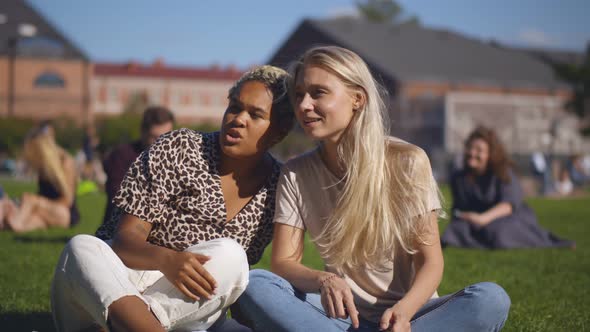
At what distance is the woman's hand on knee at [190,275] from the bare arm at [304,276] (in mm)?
464

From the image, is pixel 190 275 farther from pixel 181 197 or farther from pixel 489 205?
pixel 489 205

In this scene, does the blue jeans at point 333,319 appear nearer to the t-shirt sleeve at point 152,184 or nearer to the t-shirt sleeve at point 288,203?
the t-shirt sleeve at point 288,203

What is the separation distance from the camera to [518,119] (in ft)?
164

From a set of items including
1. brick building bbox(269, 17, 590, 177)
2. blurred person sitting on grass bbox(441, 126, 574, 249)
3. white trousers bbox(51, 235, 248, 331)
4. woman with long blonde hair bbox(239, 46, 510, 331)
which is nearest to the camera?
white trousers bbox(51, 235, 248, 331)

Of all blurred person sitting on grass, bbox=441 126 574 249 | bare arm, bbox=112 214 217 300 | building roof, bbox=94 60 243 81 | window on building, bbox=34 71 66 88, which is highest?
bare arm, bbox=112 214 217 300

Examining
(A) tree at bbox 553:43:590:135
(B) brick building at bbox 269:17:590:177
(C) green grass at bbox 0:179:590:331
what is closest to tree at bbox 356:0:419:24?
(B) brick building at bbox 269:17:590:177

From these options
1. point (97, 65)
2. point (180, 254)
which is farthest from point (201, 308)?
point (97, 65)

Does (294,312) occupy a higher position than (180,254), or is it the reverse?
(180,254)

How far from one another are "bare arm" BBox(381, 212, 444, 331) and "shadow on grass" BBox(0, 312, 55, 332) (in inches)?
81.6

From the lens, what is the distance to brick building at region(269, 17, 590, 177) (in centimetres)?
4906

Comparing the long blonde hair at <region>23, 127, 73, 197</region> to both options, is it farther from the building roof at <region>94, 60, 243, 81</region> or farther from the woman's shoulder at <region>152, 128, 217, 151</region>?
the building roof at <region>94, 60, 243, 81</region>

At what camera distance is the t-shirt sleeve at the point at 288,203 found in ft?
11.9

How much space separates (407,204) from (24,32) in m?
65.2

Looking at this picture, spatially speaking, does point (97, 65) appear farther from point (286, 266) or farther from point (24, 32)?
point (286, 266)
